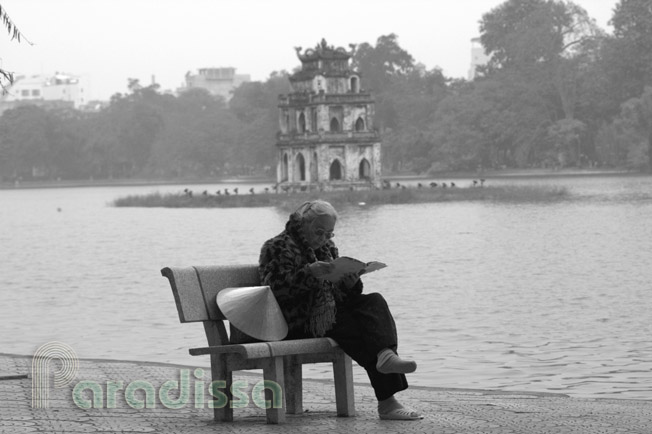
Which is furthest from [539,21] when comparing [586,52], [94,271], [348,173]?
[94,271]

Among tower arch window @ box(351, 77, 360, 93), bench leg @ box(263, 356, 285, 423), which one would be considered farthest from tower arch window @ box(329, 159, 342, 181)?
bench leg @ box(263, 356, 285, 423)

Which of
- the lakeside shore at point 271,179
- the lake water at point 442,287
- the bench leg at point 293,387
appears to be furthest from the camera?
the lakeside shore at point 271,179

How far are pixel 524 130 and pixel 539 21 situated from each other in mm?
8683

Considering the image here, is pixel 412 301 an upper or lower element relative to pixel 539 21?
lower

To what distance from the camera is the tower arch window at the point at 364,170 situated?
239 feet

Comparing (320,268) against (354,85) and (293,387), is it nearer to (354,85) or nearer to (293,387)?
(293,387)

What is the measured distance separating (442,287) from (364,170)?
4773 cm

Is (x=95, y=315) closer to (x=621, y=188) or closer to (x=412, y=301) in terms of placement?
(x=412, y=301)

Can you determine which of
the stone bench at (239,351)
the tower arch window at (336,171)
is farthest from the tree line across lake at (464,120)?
the stone bench at (239,351)

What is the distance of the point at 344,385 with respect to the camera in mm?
8398

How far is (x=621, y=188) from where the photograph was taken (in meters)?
83.2

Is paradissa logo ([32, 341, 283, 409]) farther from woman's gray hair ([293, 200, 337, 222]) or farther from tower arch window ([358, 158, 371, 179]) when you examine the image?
tower arch window ([358, 158, 371, 179])

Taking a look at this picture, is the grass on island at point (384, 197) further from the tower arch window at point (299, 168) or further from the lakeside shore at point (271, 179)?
the lakeside shore at point (271, 179)

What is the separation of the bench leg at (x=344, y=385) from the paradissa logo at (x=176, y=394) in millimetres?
440
